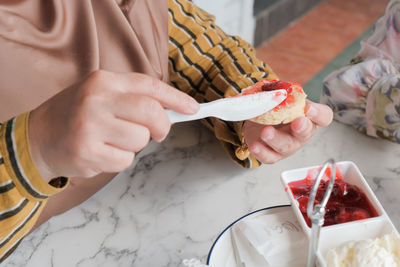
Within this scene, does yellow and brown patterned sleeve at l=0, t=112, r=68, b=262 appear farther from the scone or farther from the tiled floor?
the tiled floor

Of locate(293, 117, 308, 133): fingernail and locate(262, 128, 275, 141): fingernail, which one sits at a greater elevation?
locate(293, 117, 308, 133): fingernail

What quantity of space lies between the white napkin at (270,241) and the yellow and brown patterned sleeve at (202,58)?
363 millimetres

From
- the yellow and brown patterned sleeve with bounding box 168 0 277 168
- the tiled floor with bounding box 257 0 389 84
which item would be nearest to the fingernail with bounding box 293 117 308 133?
the yellow and brown patterned sleeve with bounding box 168 0 277 168

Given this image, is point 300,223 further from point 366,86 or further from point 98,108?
point 366,86

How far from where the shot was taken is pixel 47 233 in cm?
74

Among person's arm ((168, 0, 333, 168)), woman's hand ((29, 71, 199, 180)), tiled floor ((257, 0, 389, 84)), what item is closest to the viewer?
woman's hand ((29, 71, 199, 180))

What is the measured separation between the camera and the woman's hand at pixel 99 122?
19.9 inches

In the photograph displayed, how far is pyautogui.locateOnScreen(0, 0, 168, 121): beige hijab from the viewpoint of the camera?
2.29ft

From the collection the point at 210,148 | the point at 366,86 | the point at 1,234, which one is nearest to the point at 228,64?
the point at 210,148

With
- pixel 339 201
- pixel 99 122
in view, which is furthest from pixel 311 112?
pixel 99 122

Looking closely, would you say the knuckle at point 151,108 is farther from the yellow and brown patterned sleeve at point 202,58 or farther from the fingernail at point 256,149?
the yellow and brown patterned sleeve at point 202,58

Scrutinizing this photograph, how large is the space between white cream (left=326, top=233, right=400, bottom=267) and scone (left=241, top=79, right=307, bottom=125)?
0.75 ft

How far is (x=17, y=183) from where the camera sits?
56 cm

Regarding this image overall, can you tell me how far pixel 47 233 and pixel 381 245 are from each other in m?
0.53
